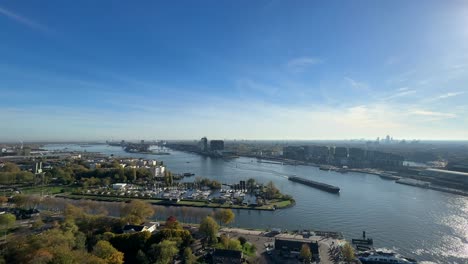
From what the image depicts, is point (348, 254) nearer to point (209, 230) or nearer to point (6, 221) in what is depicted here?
point (209, 230)

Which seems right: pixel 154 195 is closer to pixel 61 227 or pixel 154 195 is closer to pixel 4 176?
pixel 61 227

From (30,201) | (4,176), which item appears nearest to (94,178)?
(4,176)

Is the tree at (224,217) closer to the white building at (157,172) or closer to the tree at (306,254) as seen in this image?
the tree at (306,254)

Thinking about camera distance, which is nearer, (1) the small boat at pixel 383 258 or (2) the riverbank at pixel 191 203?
(1) the small boat at pixel 383 258

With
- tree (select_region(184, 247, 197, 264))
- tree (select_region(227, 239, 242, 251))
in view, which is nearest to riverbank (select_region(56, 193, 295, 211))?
tree (select_region(227, 239, 242, 251))

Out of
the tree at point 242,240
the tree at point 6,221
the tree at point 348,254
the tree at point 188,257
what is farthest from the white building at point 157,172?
the tree at point 348,254

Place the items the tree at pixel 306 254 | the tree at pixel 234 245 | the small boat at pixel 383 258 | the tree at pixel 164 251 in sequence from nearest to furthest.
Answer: the tree at pixel 164 251 → the tree at pixel 306 254 → the small boat at pixel 383 258 → the tree at pixel 234 245

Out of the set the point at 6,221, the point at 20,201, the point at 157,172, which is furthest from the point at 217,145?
the point at 6,221

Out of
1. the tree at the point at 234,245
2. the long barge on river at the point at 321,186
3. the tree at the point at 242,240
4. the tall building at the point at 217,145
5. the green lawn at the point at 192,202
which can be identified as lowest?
the green lawn at the point at 192,202

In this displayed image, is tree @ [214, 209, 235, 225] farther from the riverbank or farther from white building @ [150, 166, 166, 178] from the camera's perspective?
white building @ [150, 166, 166, 178]
